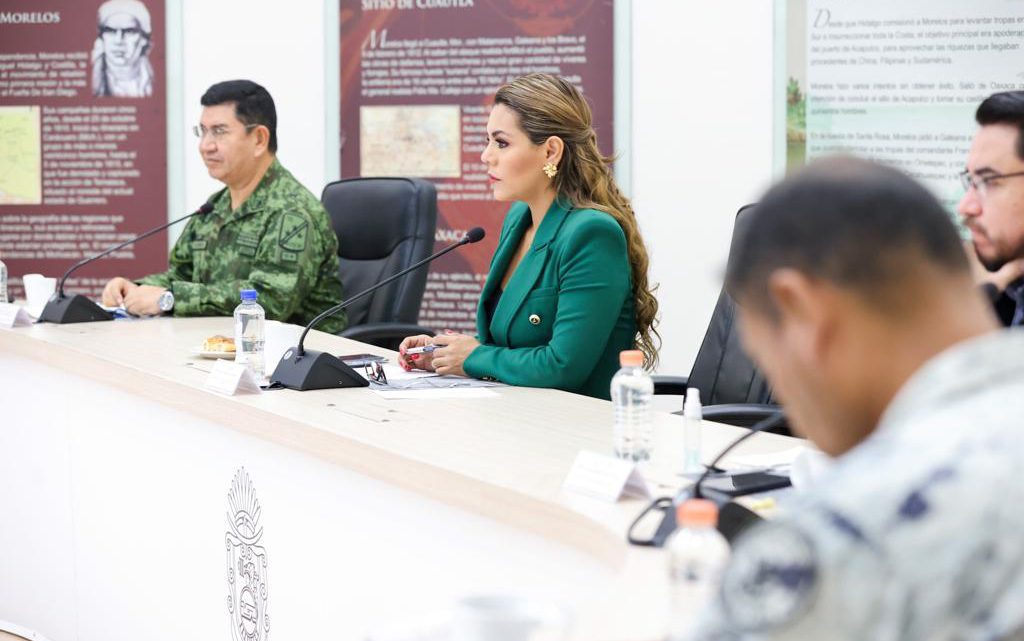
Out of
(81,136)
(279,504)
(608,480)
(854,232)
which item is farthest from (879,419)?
(81,136)

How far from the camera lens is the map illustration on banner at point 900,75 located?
3895mm

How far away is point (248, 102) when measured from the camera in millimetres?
3875

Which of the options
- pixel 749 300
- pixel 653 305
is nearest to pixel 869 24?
pixel 653 305

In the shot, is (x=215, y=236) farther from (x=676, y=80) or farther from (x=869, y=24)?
(x=869, y=24)

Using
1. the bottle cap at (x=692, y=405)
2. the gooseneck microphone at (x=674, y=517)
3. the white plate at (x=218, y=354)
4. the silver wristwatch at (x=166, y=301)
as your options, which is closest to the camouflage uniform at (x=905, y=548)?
the gooseneck microphone at (x=674, y=517)

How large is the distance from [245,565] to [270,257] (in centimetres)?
155

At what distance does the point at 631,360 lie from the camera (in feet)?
6.01

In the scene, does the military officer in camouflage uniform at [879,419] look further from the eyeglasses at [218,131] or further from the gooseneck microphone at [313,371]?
the eyeglasses at [218,131]

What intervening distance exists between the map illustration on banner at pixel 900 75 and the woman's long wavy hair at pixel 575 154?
4.68ft

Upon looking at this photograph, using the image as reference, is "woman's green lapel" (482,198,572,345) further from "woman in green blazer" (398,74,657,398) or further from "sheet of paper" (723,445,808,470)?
"sheet of paper" (723,445,808,470)

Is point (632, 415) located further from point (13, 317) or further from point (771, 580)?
point (13, 317)

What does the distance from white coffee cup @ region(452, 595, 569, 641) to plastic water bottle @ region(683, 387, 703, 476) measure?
0.70 metres

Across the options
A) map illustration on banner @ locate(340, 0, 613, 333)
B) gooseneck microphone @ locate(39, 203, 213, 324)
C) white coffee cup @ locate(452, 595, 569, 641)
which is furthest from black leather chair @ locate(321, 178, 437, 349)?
white coffee cup @ locate(452, 595, 569, 641)

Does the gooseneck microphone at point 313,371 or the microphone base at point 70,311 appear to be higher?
the microphone base at point 70,311
